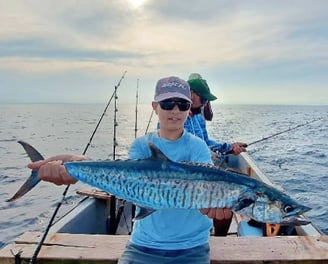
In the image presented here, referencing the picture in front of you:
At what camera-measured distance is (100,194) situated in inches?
237

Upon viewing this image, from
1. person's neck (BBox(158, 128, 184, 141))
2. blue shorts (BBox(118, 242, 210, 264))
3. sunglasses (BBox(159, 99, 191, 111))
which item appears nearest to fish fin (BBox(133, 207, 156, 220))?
blue shorts (BBox(118, 242, 210, 264))

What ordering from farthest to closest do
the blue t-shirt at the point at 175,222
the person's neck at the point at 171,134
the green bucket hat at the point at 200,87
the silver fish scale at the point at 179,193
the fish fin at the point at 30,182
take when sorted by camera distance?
the green bucket hat at the point at 200,87 < the person's neck at the point at 171,134 < the blue t-shirt at the point at 175,222 < the fish fin at the point at 30,182 < the silver fish scale at the point at 179,193

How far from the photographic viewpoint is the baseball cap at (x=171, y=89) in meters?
2.95

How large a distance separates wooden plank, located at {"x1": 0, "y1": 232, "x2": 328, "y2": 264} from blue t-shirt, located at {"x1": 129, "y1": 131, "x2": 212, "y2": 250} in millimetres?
363

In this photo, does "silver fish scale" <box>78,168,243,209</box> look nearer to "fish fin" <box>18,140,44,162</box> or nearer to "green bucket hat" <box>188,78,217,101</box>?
"fish fin" <box>18,140,44,162</box>

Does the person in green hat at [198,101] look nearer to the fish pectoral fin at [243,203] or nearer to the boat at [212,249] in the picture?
the boat at [212,249]

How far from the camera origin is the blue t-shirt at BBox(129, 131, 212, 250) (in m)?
2.88

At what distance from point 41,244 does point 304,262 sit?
2.23 metres

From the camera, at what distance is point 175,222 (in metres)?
2.88

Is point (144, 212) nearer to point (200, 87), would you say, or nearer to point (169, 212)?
point (169, 212)

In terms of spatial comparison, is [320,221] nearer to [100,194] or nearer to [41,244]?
[100,194]

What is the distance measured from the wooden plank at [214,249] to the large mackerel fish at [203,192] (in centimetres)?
82

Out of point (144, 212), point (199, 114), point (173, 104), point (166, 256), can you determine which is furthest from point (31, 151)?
point (199, 114)

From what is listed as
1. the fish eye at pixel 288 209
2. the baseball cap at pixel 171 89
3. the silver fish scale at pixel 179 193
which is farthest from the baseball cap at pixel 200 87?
the fish eye at pixel 288 209
